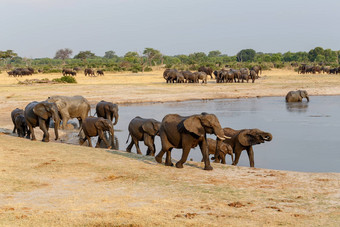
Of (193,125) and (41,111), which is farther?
(41,111)

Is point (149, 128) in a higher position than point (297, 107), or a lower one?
higher

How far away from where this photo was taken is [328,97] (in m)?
33.1

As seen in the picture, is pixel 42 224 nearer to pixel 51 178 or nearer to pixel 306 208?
pixel 51 178

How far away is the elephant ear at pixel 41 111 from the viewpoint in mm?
13359

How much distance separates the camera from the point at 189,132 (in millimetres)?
9781

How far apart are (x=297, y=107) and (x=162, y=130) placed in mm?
18330

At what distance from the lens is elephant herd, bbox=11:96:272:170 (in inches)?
379

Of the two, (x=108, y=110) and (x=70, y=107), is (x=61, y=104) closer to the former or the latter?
(x=70, y=107)

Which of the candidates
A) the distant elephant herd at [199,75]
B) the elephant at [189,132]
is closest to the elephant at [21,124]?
the elephant at [189,132]

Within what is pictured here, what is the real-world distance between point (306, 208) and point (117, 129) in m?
12.4

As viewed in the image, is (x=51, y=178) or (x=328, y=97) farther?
(x=328, y=97)

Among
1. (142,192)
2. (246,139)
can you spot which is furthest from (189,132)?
(246,139)

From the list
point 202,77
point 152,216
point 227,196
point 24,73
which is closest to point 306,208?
point 227,196

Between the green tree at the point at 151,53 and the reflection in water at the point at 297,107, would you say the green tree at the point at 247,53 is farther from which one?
the reflection in water at the point at 297,107
